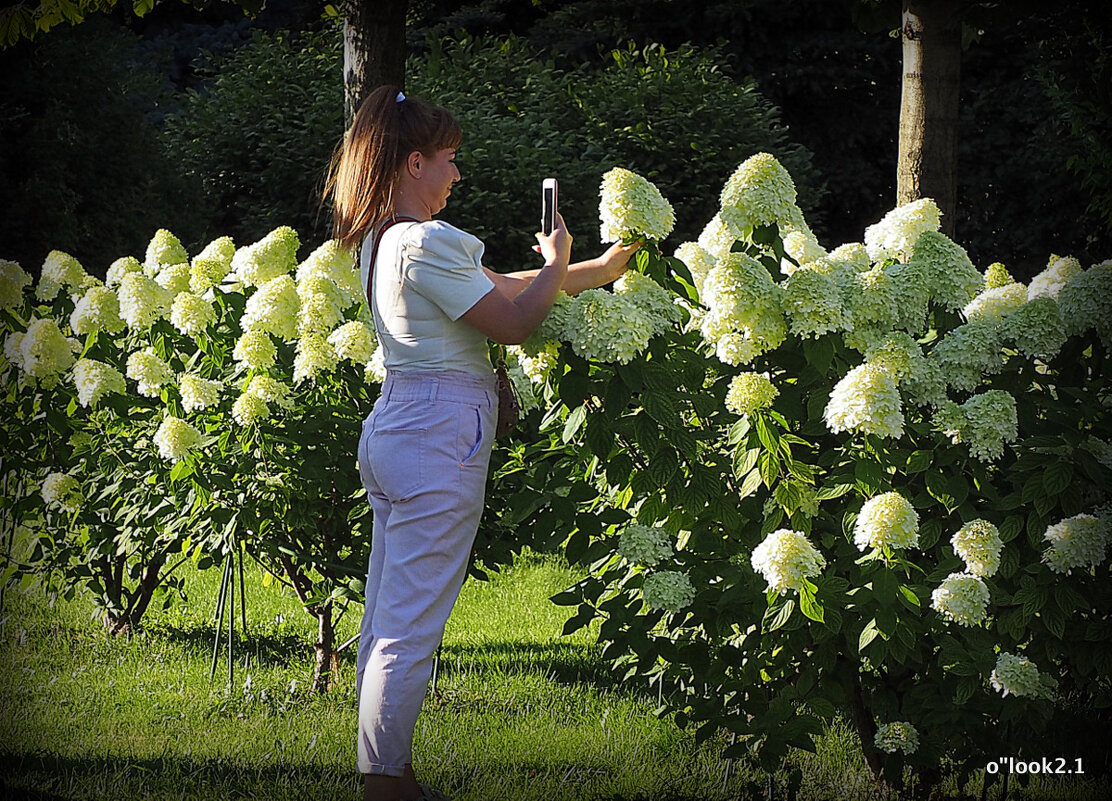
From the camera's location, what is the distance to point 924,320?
9.59ft

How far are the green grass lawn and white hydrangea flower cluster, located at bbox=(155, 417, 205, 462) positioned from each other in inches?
33.1

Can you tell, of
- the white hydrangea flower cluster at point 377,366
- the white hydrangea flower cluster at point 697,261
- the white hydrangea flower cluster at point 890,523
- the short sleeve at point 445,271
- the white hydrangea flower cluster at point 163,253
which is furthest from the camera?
the white hydrangea flower cluster at point 163,253

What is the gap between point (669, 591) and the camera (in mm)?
2783

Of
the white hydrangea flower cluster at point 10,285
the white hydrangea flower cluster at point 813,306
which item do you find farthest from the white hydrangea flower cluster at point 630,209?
the white hydrangea flower cluster at point 10,285

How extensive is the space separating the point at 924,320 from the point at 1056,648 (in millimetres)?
829

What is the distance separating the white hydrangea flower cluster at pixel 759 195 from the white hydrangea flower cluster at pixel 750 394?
0.41 metres

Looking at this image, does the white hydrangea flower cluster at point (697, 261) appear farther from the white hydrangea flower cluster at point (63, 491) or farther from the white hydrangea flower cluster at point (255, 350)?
the white hydrangea flower cluster at point (63, 491)

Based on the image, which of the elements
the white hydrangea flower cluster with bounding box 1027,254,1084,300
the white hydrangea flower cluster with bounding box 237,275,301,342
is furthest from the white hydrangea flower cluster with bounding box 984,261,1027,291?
the white hydrangea flower cluster with bounding box 237,275,301,342

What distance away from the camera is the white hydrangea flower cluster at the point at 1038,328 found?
2783mm

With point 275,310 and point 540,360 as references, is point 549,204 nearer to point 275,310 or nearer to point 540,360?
point 540,360

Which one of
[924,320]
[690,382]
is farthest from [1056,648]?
[690,382]

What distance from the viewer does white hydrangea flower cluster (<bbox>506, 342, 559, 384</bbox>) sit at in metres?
2.75

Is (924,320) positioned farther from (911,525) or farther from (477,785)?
(477,785)

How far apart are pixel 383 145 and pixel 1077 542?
180 cm
